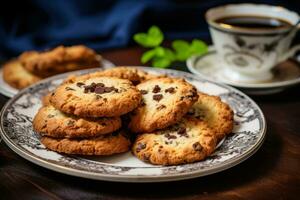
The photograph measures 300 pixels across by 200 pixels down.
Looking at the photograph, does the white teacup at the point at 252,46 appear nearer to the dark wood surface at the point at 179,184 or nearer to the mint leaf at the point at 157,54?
the mint leaf at the point at 157,54

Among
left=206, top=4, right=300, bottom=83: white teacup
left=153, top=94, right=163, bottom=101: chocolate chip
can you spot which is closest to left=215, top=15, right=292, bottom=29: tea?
left=206, top=4, right=300, bottom=83: white teacup

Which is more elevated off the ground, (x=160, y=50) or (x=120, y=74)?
(x=120, y=74)

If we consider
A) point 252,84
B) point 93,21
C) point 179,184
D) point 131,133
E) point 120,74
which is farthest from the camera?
point 93,21

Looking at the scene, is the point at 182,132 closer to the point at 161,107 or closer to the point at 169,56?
the point at 161,107

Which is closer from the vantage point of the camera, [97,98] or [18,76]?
[97,98]

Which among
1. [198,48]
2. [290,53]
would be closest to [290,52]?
[290,53]

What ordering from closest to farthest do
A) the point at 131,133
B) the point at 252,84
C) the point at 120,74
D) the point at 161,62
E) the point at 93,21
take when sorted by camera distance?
the point at 131,133 → the point at 120,74 → the point at 252,84 → the point at 161,62 → the point at 93,21

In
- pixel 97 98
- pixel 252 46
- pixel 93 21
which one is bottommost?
pixel 93 21
